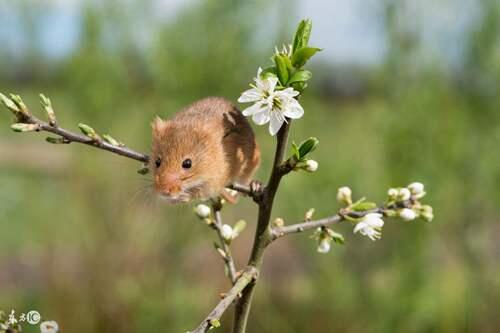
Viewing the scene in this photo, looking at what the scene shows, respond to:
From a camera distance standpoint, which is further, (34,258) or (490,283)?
(34,258)

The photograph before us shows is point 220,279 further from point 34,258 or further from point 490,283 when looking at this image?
point 34,258

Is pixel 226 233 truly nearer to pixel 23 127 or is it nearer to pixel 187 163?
pixel 187 163

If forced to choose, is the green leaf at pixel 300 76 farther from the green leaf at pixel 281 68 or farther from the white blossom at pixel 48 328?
the white blossom at pixel 48 328

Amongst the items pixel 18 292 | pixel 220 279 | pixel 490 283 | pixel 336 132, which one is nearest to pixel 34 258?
pixel 18 292

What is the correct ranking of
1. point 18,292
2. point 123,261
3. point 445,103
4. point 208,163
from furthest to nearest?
1. point 18,292
2. point 123,261
3. point 445,103
4. point 208,163

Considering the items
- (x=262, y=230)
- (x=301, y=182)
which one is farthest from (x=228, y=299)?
(x=301, y=182)

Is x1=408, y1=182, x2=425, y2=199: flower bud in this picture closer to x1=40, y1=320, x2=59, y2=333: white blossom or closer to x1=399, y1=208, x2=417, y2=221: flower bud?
x1=399, y1=208, x2=417, y2=221: flower bud
